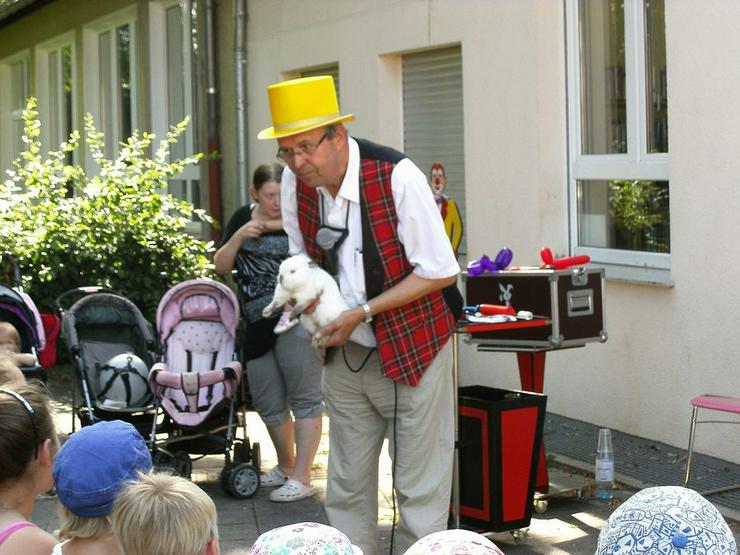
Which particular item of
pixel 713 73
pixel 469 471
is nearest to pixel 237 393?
pixel 469 471

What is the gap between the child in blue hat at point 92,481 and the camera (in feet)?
10.3

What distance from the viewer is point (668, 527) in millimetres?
2002

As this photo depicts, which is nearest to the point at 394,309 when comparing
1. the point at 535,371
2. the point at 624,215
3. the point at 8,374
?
the point at 8,374

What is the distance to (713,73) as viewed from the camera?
7.42 metres

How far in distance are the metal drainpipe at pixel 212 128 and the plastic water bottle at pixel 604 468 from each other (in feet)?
26.4

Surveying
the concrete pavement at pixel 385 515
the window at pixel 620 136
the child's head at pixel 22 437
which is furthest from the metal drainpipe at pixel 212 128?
the child's head at pixel 22 437

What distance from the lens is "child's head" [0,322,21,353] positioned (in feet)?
21.6

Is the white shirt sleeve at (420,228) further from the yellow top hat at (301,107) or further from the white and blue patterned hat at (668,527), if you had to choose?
the white and blue patterned hat at (668,527)

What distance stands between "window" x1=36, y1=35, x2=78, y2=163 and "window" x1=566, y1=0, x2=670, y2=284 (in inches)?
518

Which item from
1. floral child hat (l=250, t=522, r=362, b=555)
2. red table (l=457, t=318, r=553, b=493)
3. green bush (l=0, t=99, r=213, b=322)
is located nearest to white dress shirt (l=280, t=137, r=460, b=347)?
red table (l=457, t=318, r=553, b=493)

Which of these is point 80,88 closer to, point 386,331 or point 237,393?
point 237,393

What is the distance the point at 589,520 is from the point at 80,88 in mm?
15364

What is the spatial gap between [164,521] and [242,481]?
4180 millimetres

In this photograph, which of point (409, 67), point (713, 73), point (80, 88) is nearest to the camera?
point (713, 73)
